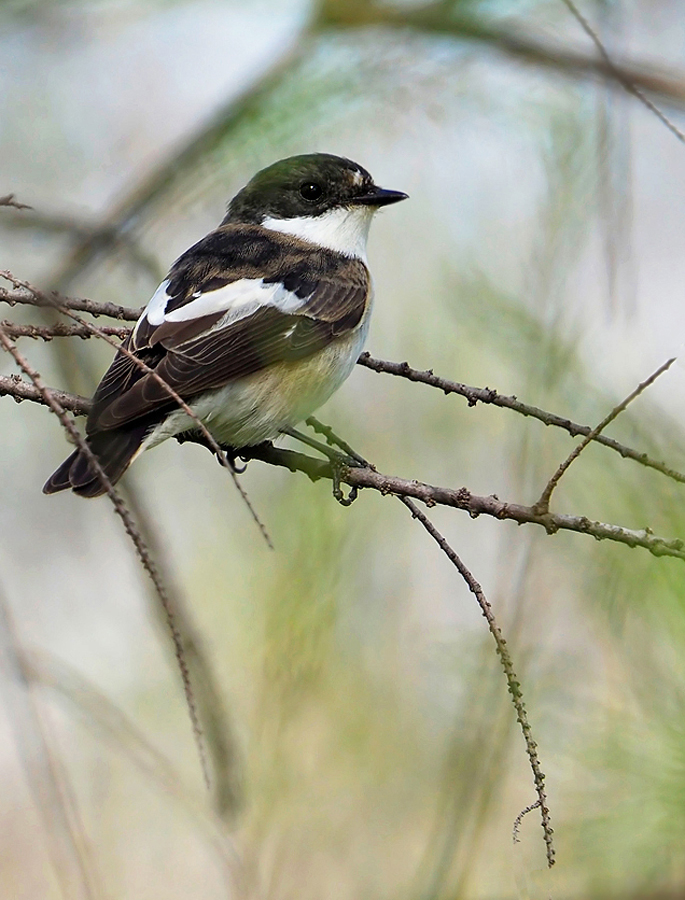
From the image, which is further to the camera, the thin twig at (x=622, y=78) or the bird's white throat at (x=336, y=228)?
the bird's white throat at (x=336, y=228)

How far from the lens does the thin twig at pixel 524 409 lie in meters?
2.21

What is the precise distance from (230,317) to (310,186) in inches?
40.3

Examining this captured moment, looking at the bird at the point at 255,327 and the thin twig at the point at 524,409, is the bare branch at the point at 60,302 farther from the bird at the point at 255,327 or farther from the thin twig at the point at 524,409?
the thin twig at the point at 524,409

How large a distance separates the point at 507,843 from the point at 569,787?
204cm

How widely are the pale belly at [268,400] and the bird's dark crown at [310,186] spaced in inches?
34.4

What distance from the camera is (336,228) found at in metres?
3.98

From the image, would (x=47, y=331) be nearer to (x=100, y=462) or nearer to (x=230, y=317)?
(x=100, y=462)

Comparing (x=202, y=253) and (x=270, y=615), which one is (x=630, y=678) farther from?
(x=202, y=253)

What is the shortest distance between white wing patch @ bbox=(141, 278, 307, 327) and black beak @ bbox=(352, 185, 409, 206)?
666 millimetres

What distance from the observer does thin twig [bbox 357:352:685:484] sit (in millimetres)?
2215

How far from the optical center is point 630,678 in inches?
95.4

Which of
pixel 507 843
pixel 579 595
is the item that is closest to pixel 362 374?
pixel 579 595

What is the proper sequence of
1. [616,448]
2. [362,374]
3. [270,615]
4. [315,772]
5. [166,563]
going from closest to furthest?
[616,448] < [166,563] < [270,615] < [315,772] < [362,374]

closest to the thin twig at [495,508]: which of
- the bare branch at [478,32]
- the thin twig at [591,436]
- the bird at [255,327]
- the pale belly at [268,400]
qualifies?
the thin twig at [591,436]
